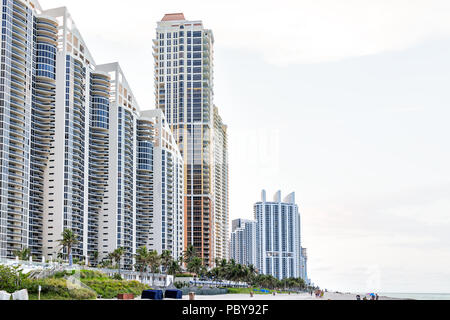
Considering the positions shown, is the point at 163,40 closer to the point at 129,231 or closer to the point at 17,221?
the point at 129,231

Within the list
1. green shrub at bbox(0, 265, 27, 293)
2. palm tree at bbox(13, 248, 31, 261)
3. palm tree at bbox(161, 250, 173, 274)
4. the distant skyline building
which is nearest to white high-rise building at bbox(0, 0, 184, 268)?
palm tree at bbox(13, 248, 31, 261)

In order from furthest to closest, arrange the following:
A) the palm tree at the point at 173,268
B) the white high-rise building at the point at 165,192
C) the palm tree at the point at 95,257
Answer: the white high-rise building at the point at 165,192 → the palm tree at the point at 173,268 → the palm tree at the point at 95,257

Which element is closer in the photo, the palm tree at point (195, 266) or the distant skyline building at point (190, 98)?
the palm tree at point (195, 266)

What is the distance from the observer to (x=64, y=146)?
105 metres

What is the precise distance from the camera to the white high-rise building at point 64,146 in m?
96.1

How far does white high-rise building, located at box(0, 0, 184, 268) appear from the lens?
315ft

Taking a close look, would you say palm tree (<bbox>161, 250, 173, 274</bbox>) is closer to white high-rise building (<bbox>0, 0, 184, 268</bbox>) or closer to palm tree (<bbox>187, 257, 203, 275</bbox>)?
white high-rise building (<bbox>0, 0, 184, 268</bbox>)

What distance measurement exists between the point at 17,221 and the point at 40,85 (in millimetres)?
26912

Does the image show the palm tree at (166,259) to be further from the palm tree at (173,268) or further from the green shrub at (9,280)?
the green shrub at (9,280)

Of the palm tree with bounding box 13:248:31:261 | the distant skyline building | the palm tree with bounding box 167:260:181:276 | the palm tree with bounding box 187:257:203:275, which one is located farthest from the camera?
the distant skyline building

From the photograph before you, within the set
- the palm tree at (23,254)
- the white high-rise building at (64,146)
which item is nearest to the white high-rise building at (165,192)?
the white high-rise building at (64,146)

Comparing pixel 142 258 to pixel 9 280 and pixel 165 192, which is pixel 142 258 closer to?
pixel 165 192

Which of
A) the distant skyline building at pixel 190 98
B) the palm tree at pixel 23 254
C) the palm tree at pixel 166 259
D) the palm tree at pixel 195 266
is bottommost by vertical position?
the palm tree at pixel 195 266
